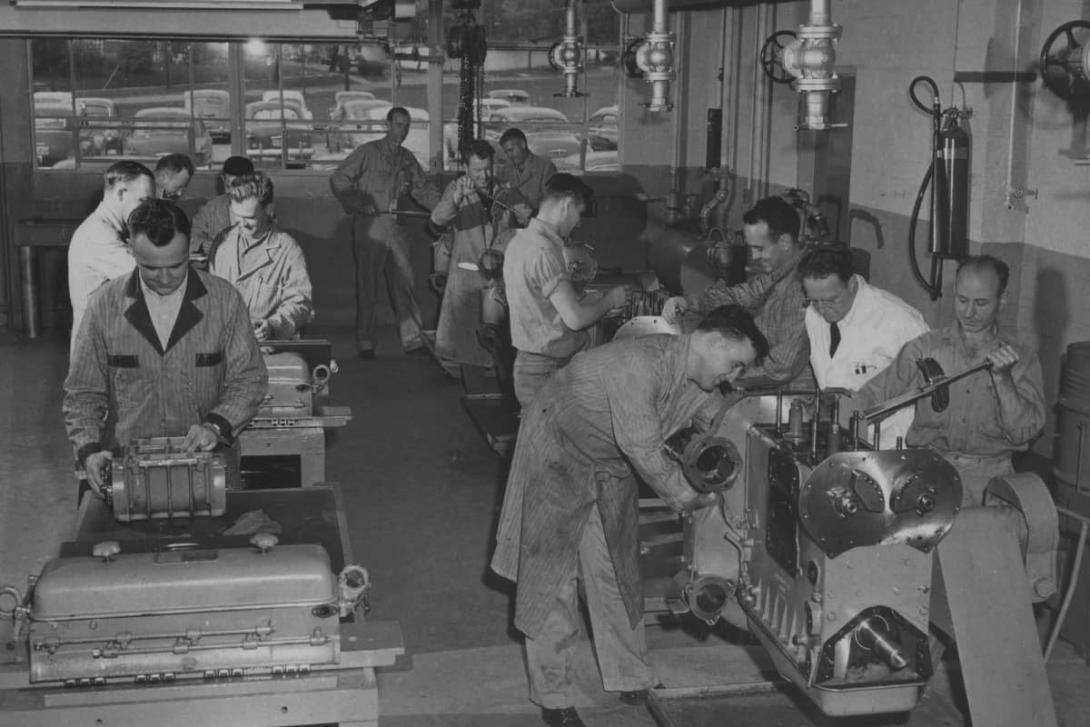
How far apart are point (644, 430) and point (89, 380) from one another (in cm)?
138

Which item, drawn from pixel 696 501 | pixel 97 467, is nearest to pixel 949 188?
pixel 696 501

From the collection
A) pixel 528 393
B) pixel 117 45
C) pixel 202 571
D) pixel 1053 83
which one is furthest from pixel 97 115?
pixel 202 571

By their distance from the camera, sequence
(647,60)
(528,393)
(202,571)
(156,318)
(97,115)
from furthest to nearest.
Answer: (97,115), (528,393), (647,60), (156,318), (202,571)

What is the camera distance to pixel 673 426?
3.71 metres

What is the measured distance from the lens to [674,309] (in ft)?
15.7

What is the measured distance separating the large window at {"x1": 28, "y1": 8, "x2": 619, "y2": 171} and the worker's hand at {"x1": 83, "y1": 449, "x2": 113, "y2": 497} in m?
6.23

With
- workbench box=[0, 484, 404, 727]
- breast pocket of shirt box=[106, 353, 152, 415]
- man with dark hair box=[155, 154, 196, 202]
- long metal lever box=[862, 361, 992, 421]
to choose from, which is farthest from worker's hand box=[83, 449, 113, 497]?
man with dark hair box=[155, 154, 196, 202]

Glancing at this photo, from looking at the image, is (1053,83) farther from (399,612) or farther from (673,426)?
(399,612)

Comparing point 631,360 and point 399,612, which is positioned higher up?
point 631,360

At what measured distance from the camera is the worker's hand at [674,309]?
4.77 metres

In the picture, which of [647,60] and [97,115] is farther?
[97,115]

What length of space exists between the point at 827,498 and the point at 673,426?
0.96 m

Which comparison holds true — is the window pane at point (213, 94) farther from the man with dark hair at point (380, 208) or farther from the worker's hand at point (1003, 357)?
the worker's hand at point (1003, 357)

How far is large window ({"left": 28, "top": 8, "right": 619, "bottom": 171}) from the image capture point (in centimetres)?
951
